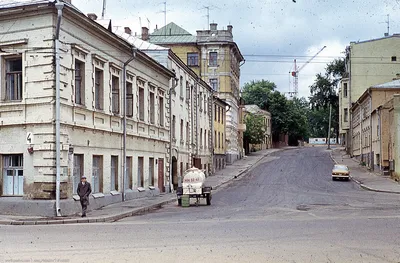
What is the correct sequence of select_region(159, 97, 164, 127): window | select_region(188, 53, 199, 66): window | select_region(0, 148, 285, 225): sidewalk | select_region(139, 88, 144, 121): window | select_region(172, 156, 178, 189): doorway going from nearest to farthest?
select_region(0, 148, 285, 225): sidewalk < select_region(139, 88, 144, 121): window < select_region(159, 97, 164, 127): window < select_region(172, 156, 178, 189): doorway < select_region(188, 53, 199, 66): window

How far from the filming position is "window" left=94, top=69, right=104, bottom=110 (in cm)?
2795

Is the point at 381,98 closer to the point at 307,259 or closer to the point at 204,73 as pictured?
the point at 204,73

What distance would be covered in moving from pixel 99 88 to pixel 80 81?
2.36 metres

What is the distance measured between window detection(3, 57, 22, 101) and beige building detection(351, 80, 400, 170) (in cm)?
3634

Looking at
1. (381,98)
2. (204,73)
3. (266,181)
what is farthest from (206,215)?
(204,73)

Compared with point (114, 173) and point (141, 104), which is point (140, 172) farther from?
point (114, 173)

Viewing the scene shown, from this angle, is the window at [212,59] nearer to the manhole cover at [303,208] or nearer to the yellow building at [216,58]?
the yellow building at [216,58]

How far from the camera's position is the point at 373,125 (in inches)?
2291

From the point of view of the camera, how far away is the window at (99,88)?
28.0 meters

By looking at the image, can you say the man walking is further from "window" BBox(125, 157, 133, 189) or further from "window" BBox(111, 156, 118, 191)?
"window" BBox(125, 157, 133, 189)

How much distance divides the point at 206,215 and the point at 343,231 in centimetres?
815

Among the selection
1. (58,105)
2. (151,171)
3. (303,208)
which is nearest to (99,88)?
(58,105)

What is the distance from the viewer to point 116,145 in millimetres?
30016

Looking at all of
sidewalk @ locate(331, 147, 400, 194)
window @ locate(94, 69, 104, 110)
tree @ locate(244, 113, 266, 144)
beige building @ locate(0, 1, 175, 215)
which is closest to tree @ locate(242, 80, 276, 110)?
tree @ locate(244, 113, 266, 144)
